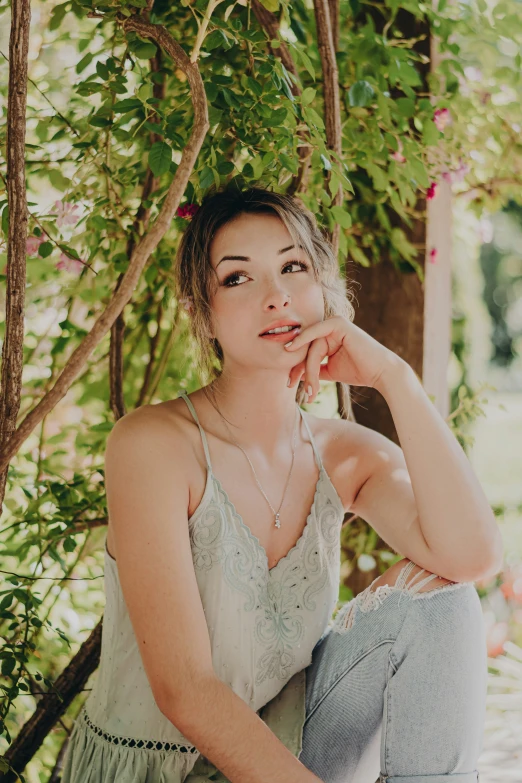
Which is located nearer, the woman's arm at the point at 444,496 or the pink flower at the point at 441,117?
the woman's arm at the point at 444,496

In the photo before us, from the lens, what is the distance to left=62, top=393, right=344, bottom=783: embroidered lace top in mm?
1563

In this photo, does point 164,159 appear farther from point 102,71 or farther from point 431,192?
point 431,192

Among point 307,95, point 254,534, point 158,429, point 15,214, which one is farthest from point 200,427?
point 307,95

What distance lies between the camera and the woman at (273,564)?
144 centimetres

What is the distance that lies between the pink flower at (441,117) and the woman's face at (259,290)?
0.67 m

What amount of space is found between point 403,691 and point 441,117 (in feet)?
4.56

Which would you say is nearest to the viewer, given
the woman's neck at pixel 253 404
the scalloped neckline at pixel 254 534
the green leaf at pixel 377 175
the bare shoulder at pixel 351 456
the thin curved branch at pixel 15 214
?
the thin curved branch at pixel 15 214

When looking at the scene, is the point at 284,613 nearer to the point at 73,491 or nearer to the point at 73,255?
the point at 73,491

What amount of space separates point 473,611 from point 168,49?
3.76ft

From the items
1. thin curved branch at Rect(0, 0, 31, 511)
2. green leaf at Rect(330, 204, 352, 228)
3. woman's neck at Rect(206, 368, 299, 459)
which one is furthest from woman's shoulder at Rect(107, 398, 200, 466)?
green leaf at Rect(330, 204, 352, 228)

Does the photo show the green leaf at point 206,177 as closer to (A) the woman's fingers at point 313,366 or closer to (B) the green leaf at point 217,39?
(B) the green leaf at point 217,39

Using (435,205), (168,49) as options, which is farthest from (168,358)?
(168,49)

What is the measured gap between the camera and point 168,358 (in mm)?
2309

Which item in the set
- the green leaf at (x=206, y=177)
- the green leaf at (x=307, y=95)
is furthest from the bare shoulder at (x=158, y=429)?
the green leaf at (x=307, y=95)
